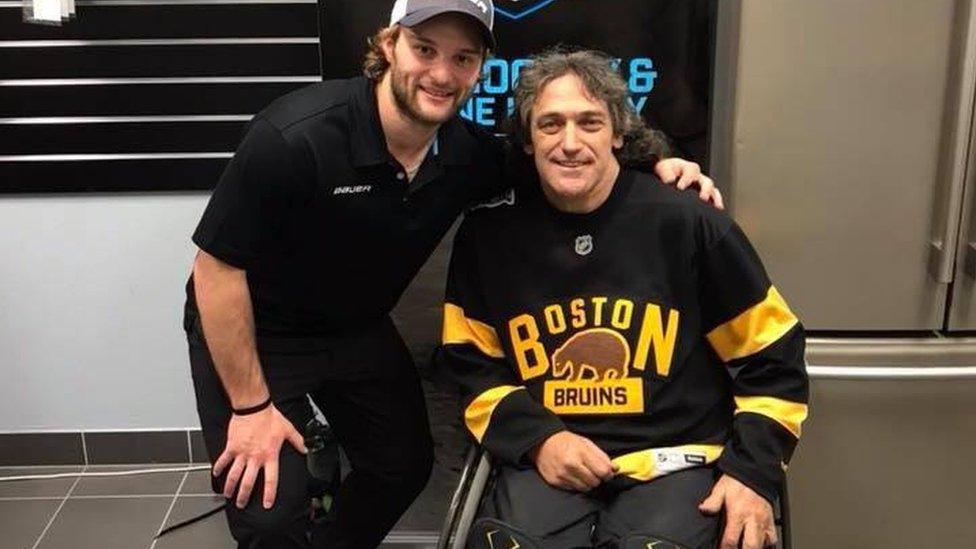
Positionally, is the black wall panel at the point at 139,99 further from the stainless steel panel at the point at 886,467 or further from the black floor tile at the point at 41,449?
the stainless steel panel at the point at 886,467

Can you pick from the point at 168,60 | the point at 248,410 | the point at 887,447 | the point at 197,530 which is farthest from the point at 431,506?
the point at 168,60

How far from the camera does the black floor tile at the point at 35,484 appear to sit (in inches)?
109

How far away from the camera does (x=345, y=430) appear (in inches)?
83.1

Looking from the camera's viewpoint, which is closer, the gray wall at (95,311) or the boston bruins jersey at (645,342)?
the boston bruins jersey at (645,342)

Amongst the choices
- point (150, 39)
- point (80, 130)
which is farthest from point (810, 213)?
point (80, 130)

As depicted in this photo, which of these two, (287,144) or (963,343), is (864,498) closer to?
(963,343)

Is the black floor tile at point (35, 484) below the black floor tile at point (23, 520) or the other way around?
the other way around

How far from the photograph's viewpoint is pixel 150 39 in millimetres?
2510

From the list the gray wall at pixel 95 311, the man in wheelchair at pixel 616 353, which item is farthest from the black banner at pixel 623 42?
the gray wall at pixel 95 311

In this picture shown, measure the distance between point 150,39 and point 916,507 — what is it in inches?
83.1

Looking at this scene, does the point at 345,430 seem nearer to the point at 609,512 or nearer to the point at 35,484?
the point at 609,512

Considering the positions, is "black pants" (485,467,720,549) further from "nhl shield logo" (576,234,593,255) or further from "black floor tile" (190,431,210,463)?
"black floor tile" (190,431,210,463)

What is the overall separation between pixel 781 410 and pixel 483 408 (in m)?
0.51

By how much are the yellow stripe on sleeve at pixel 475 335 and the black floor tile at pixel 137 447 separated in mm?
1381
